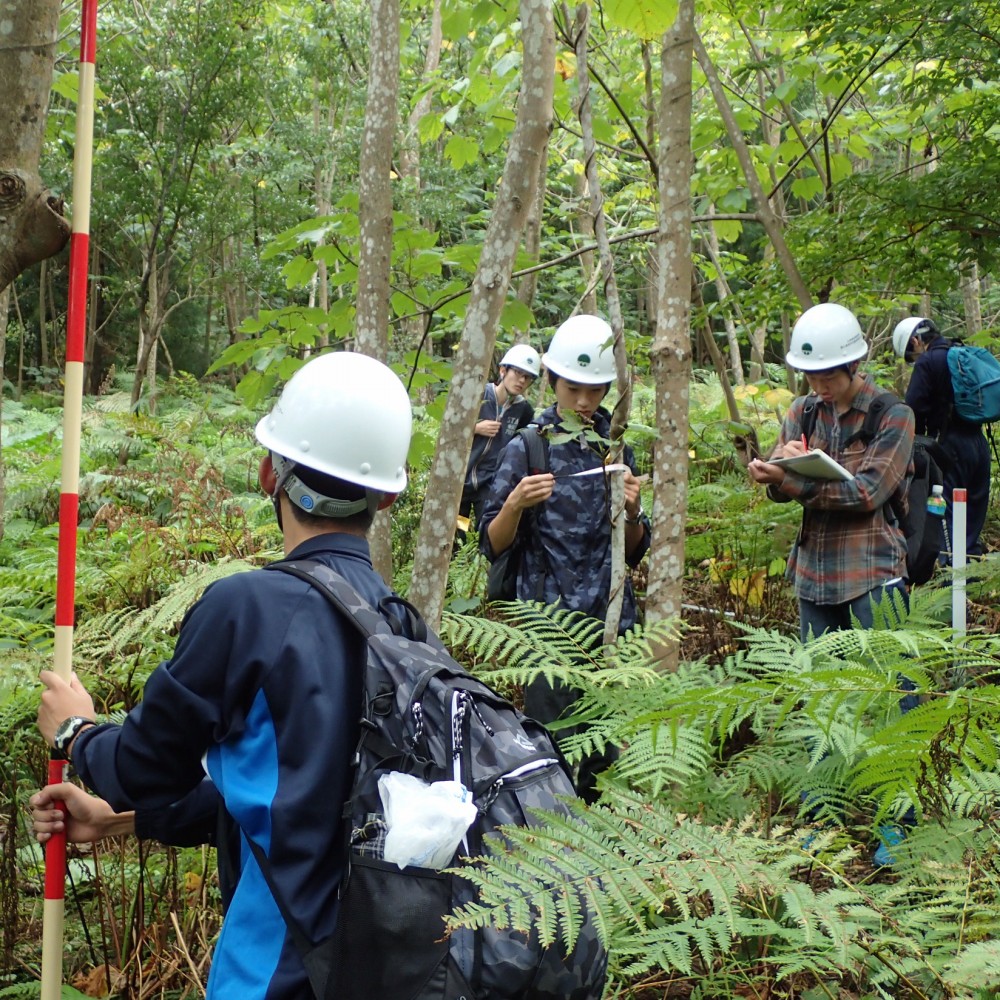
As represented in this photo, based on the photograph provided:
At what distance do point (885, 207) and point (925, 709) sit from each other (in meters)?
4.56

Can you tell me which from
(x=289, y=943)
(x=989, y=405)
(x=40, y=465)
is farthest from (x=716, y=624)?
(x=40, y=465)

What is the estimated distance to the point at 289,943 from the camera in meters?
1.80

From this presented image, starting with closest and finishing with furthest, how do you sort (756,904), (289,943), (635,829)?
(289,943), (635,829), (756,904)

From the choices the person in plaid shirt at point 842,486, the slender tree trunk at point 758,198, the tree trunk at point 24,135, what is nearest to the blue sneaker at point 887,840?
the person in plaid shirt at point 842,486

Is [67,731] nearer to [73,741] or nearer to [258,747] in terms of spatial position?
[73,741]

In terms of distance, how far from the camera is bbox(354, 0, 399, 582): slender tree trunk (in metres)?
4.61

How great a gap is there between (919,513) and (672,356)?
7.75 feet

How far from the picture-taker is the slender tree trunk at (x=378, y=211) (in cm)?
461

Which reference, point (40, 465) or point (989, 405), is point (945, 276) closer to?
point (989, 405)

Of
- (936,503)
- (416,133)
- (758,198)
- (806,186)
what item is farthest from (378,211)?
(416,133)

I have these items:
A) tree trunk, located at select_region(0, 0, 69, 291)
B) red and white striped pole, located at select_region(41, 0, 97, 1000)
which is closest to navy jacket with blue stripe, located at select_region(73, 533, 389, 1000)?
red and white striped pole, located at select_region(41, 0, 97, 1000)

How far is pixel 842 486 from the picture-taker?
14.8ft

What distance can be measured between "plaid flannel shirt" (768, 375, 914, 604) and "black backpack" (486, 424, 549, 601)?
1.12 m

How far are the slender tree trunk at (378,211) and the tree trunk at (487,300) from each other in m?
0.54
